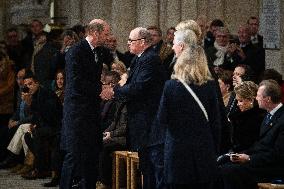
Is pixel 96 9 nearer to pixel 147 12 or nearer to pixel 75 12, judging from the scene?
pixel 75 12

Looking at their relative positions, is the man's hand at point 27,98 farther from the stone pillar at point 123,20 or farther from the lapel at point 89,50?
the lapel at point 89,50

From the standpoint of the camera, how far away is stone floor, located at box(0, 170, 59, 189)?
1102 cm

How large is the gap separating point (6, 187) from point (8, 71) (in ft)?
10.6

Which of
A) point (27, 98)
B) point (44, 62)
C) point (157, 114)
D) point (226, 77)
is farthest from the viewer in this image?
point (44, 62)

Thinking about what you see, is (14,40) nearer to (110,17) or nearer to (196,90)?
(110,17)

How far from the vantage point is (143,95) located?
8.07 metres

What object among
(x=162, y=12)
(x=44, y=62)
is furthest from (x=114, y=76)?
(x=162, y=12)

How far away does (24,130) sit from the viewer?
12.1 meters

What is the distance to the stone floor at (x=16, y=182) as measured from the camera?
36.2 ft

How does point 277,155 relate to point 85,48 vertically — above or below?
below

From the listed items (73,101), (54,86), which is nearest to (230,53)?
(54,86)

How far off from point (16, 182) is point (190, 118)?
502 cm

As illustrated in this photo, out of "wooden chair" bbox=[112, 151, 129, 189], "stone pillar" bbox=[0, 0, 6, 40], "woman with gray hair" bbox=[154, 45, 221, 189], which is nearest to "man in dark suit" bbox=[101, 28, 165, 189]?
"woman with gray hair" bbox=[154, 45, 221, 189]

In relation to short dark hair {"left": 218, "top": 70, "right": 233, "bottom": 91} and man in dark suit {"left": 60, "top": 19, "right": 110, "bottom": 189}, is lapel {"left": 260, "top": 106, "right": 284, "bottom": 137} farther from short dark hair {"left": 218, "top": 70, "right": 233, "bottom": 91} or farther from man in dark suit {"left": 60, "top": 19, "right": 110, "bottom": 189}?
short dark hair {"left": 218, "top": 70, "right": 233, "bottom": 91}
